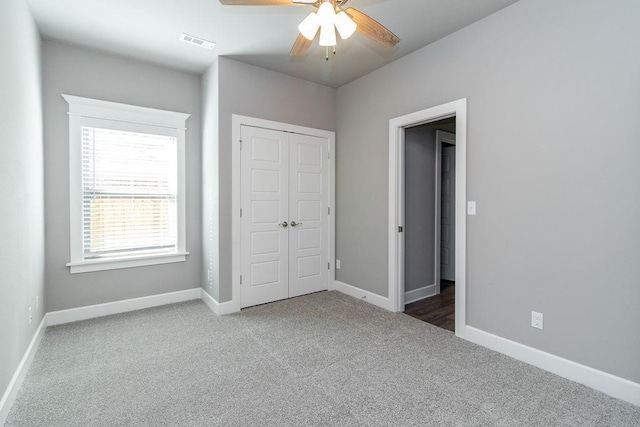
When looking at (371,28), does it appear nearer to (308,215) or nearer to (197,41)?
(197,41)

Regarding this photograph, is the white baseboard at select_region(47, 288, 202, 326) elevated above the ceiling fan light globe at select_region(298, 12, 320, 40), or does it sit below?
below

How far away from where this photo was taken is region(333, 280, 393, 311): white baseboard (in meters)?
3.62

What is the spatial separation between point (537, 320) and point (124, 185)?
168 inches

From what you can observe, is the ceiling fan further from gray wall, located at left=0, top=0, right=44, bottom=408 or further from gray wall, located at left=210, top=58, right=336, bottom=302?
gray wall, located at left=210, top=58, right=336, bottom=302

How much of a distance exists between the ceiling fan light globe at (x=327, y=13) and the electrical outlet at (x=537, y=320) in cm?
258

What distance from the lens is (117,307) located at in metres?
3.47

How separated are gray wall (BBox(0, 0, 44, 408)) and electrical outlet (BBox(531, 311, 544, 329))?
3.58 metres

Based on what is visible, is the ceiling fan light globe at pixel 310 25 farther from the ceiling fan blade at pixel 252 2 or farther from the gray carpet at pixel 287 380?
the gray carpet at pixel 287 380

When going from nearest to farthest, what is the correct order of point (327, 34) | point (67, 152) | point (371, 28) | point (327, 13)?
point (327, 13), point (327, 34), point (371, 28), point (67, 152)

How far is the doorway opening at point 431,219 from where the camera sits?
9.30 feet

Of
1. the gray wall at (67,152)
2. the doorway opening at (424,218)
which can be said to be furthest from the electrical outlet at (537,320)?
the gray wall at (67,152)

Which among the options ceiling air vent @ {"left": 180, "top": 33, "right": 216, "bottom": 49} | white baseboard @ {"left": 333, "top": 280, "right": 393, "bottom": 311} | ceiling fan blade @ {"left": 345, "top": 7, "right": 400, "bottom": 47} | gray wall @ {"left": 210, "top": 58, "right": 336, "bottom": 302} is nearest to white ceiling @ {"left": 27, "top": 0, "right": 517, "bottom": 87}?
ceiling air vent @ {"left": 180, "top": 33, "right": 216, "bottom": 49}

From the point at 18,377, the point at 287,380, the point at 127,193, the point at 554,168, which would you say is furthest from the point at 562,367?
the point at 127,193

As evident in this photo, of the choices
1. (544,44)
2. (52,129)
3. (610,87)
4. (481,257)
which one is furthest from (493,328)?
(52,129)
